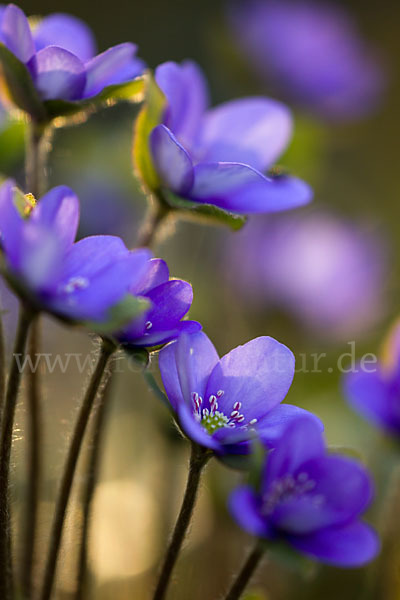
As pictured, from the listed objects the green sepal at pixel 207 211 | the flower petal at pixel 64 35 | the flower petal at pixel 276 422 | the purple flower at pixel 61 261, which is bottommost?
the flower petal at pixel 276 422

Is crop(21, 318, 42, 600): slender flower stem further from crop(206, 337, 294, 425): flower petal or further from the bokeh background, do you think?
crop(206, 337, 294, 425): flower petal

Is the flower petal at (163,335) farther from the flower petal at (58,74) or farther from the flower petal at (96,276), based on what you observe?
the flower petal at (58,74)

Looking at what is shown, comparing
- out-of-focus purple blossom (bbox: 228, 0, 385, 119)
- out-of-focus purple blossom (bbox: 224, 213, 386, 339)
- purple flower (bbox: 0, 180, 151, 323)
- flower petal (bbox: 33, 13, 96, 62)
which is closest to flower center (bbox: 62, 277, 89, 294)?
purple flower (bbox: 0, 180, 151, 323)

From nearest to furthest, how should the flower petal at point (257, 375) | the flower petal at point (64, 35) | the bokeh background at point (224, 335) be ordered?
the flower petal at point (257, 375) → the flower petal at point (64, 35) → the bokeh background at point (224, 335)

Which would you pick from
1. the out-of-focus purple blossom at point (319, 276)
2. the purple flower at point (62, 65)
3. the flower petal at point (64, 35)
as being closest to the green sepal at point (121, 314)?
the purple flower at point (62, 65)

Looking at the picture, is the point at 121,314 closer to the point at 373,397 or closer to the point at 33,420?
the point at 33,420

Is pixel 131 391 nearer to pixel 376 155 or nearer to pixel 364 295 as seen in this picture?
pixel 364 295

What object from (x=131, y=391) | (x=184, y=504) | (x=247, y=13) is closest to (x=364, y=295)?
(x=131, y=391)
